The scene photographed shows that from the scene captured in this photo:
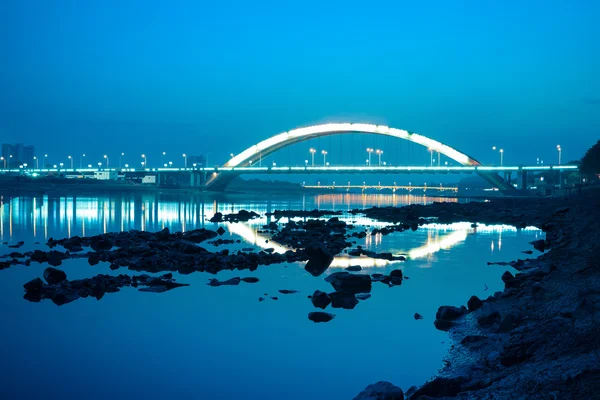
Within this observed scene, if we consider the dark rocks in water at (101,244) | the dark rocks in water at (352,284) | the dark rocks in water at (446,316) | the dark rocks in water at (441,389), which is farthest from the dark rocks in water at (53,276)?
the dark rocks in water at (441,389)

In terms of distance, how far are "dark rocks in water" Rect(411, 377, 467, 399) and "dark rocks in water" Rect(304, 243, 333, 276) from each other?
6.87m

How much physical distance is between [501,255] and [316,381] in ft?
34.8

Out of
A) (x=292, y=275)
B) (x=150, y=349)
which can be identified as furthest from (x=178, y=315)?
(x=292, y=275)

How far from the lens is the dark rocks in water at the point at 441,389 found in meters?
4.51

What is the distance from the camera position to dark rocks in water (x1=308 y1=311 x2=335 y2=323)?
7684 mm

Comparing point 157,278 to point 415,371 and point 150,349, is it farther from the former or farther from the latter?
point 415,371

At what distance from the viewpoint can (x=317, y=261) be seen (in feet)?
39.5

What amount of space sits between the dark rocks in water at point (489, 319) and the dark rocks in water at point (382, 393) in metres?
2.56

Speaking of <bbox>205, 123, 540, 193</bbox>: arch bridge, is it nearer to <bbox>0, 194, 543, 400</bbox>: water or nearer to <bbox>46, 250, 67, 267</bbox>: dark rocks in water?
<bbox>46, 250, 67, 267</bbox>: dark rocks in water

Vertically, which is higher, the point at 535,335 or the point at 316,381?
the point at 535,335

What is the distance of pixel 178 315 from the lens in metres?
7.96

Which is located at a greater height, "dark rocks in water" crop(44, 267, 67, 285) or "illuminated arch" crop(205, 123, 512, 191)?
"illuminated arch" crop(205, 123, 512, 191)

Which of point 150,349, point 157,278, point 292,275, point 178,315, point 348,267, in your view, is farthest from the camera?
point 348,267

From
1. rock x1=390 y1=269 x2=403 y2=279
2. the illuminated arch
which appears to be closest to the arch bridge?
the illuminated arch
